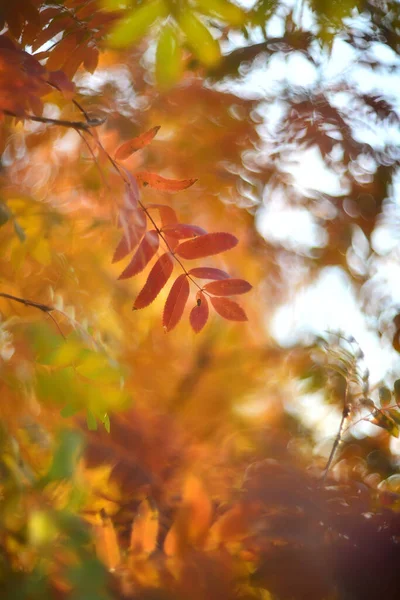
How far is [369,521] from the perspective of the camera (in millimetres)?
976

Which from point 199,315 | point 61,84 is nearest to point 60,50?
point 61,84

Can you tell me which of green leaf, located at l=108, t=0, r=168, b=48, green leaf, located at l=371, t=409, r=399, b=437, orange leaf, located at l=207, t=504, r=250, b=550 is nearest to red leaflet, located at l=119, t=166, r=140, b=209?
green leaf, located at l=108, t=0, r=168, b=48

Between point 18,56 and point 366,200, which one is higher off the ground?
point 18,56

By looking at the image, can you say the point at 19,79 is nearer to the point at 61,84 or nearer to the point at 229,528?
the point at 61,84

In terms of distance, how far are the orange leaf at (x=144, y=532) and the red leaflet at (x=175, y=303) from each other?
31 centimetres

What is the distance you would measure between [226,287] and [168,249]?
0.13 m

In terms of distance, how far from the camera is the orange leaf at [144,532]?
791 mm

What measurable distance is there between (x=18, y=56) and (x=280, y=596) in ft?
3.39

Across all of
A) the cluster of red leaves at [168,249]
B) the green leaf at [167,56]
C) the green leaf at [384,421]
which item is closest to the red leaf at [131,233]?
the cluster of red leaves at [168,249]

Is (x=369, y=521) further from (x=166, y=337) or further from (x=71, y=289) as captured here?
(x=166, y=337)

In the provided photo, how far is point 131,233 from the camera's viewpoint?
0.81m

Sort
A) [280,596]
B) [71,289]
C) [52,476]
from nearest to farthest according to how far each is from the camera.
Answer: [52,476] → [280,596] → [71,289]

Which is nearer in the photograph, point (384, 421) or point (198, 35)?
point (198, 35)

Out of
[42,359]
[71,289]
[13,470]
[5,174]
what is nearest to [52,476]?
[13,470]
